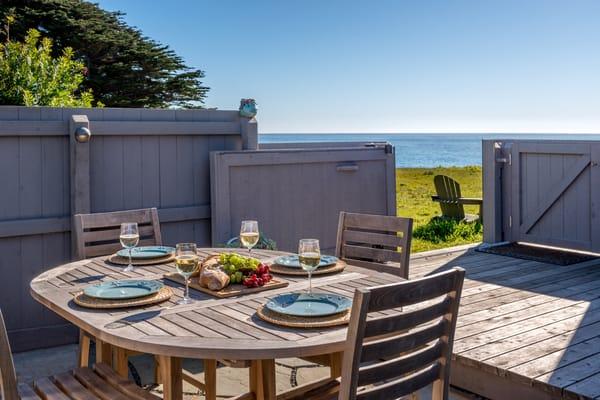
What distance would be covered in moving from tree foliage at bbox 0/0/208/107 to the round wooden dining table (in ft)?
45.9

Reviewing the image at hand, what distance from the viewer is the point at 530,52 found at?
2227cm

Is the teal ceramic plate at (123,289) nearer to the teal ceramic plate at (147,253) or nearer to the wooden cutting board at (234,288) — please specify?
the wooden cutting board at (234,288)

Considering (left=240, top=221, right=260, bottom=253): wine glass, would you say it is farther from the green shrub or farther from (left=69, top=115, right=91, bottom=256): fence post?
the green shrub

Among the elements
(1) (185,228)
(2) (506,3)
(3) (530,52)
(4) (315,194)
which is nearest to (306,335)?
(1) (185,228)

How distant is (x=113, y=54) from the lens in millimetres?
16844

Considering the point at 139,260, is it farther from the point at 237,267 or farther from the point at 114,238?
the point at 237,267

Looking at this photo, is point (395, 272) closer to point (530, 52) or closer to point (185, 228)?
point (185, 228)

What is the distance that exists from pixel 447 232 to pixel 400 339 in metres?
6.13

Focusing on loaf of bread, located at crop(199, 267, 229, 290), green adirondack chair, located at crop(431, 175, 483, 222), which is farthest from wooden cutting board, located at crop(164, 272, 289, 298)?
green adirondack chair, located at crop(431, 175, 483, 222)

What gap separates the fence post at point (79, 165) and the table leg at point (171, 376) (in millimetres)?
1972

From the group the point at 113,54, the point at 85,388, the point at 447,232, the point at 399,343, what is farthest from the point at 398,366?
the point at 113,54

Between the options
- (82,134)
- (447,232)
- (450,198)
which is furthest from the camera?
(450,198)

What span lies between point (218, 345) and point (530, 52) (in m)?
23.2

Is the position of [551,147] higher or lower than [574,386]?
higher
